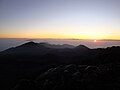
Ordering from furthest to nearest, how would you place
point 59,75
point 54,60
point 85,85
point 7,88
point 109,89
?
point 54,60 < point 7,88 < point 59,75 < point 85,85 < point 109,89

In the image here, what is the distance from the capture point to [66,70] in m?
59.6

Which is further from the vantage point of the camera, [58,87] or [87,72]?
[87,72]

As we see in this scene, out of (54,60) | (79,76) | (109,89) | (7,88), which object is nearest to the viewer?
(109,89)

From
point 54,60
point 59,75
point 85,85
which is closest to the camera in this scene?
point 85,85

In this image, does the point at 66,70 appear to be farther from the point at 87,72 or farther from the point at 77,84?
the point at 77,84

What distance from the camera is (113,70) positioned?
52.9 m

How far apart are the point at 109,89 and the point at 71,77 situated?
1368cm

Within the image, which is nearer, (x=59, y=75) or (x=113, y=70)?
(x=113, y=70)

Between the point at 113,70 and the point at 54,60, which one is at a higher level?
the point at 113,70

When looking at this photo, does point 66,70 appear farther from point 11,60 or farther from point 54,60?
point 11,60

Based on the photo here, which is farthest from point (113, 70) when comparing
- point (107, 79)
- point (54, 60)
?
point (54, 60)

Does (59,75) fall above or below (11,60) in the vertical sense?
above

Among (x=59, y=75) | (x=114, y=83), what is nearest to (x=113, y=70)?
(x=114, y=83)

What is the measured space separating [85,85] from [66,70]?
1396 centimetres
